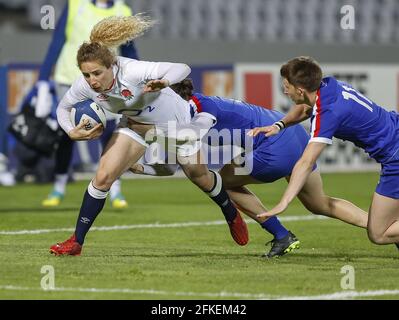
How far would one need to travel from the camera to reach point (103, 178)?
8.46m

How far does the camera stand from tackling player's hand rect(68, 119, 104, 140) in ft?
Result: 27.4

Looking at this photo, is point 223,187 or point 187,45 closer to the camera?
point 223,187

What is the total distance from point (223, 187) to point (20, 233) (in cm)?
233

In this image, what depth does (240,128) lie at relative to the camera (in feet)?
28.8

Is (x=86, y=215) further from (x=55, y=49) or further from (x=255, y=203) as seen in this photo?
(x=55, y=49)

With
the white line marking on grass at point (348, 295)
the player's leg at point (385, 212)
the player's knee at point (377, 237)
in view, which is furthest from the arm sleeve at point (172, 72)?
the white line marking on grass at point (348, 295)

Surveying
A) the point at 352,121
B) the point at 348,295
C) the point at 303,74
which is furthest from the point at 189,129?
the point at 348,295

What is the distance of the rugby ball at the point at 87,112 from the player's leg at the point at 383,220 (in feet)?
7.25

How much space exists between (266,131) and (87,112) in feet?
4.89

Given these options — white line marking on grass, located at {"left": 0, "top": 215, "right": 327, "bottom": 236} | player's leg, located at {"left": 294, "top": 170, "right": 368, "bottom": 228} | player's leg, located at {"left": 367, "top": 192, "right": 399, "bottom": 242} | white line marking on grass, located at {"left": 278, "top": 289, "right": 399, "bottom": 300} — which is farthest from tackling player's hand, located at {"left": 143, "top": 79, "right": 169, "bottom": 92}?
white line marking on grass, located at {"left": 0, "top": 215, "right": 327, "bottom": 236}

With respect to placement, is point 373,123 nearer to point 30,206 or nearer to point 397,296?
point 397,296

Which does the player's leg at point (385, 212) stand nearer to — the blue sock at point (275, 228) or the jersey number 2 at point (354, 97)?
the jersey number 2 at point (354, 97)

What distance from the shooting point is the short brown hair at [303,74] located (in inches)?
309
